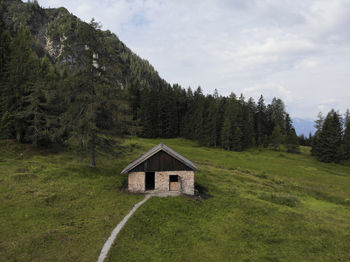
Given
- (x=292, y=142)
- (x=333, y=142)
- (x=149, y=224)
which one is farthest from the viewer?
(x=292, y=142)

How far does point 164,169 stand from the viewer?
22.5 meters

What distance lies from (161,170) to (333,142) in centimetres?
6510

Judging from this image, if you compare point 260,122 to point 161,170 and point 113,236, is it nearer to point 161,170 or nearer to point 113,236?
point 161,170

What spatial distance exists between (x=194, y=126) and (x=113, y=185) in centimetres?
6081

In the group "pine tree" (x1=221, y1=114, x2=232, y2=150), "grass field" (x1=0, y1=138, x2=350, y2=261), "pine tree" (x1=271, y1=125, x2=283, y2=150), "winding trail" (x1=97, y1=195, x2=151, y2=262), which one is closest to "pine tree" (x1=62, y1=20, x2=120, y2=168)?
"grass field" (x1=0, y1=138, x2=350, y2=261)

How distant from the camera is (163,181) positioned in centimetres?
2267

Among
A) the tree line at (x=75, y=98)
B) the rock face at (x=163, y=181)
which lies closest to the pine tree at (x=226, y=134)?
the tree line at (x=75, y=98)

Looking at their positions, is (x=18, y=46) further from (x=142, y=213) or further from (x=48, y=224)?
(x=142, y=213)

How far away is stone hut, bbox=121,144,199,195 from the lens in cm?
2230

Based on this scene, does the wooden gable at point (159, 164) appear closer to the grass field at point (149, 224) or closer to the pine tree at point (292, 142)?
the grass field at point (149, 224)

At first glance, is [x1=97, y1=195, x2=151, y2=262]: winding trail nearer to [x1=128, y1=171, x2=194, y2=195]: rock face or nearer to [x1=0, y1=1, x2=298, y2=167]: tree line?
[x1=128, y1=171, x2=194, y2=195]: rock face

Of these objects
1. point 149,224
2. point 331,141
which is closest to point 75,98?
point 149,224

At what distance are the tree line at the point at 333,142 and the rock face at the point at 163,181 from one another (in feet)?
199

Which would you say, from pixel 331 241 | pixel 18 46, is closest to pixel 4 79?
pixel 18 46
